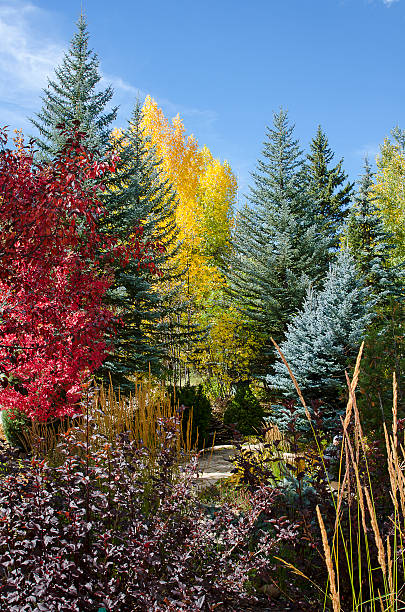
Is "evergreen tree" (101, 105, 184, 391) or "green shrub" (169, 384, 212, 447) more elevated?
"evergreen tree" (101, 105, 184, 391)

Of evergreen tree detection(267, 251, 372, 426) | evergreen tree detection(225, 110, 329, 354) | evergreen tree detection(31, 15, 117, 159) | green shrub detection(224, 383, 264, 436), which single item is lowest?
green shrub detection(224, 383, 264, 436)

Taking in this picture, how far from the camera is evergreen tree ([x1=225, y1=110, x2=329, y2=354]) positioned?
11.0 m

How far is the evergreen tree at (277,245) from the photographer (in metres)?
11.0

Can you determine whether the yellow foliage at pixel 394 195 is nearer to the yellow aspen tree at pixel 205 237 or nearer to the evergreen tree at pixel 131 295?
the yellow aspen tree at pixel 205 237

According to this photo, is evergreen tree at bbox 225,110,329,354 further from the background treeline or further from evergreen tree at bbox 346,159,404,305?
evergreen tree at bbox 346,159,404,305

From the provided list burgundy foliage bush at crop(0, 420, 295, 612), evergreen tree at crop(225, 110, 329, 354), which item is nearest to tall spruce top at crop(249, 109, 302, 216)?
evergreen tree at crop(225, 110, 329, 354)

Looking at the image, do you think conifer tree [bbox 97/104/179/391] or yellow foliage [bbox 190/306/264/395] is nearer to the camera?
conifer tree [bbox 97/104/179/391]

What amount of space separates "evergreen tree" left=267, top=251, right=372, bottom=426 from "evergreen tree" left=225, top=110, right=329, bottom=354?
263 cm

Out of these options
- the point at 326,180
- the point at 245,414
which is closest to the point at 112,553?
the point at 245,414

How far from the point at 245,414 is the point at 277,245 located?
538 cm

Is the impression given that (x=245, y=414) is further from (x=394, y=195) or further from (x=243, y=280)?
(x=394, y=195)

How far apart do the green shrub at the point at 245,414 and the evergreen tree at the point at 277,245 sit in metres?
3.48

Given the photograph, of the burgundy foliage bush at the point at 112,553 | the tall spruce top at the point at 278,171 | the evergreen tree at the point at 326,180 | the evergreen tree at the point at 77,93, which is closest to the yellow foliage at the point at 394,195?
the evergreen tree at the point at 326,180

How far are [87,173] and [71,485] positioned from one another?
9.74 ft
